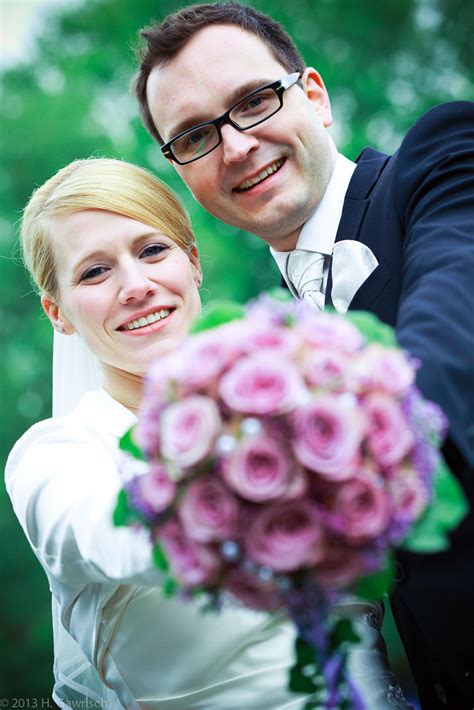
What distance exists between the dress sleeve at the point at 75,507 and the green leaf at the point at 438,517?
58cm

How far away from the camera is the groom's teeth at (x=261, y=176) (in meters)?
3.20

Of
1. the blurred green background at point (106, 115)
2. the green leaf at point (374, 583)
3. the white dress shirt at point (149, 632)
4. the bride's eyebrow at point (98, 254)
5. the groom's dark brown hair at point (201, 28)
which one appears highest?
the groom's dark brown hair at point (201, 28)

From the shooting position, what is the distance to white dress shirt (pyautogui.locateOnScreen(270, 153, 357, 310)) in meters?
3.07

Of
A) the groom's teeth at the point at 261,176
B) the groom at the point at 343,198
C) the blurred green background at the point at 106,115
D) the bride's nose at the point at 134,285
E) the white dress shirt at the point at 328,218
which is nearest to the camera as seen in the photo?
the groom at the point at 343,198

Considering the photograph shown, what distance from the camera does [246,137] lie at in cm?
317

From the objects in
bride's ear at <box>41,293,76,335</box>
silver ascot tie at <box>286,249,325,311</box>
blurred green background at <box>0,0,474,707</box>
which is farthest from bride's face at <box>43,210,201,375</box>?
blurred green background at <box>0,0,474,707</box>

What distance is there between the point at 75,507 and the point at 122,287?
38.8 inches

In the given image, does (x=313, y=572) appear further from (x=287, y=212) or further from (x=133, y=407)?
(x=287, y=212)

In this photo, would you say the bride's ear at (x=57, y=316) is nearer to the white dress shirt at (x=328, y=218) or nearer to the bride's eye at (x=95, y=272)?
the bride's eye at (x=95, y=272)

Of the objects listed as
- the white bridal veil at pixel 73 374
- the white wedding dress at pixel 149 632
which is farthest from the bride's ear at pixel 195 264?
the white wedding dress at pixel 149 632

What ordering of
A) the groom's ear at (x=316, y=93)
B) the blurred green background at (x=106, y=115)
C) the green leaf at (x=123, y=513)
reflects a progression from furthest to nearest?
the blurred green background at (x=106, y=115) → the groom's ear at (x=316, y=93) → the green leaf at (x=123, y=513)

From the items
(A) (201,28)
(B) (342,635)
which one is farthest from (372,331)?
(A) (201,28)

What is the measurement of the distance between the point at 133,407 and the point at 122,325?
0.30 meters

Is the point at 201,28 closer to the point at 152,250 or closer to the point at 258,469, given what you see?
the point at 152,250
